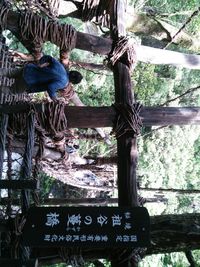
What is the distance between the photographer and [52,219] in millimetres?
2338

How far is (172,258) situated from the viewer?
8172 mm

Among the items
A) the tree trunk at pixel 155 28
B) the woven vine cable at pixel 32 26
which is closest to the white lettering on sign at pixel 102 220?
the woven vine cable at pixel 32 26

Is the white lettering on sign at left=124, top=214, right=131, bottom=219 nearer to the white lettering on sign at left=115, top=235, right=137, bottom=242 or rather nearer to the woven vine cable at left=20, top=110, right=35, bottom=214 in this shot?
the white lettering on sign at left=115, top=235, right=137, bottom=242

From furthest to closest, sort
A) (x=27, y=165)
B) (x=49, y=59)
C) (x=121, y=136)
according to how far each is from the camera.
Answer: (x=49, y=59) < (x=121, y=136) < (x=27, y=165)

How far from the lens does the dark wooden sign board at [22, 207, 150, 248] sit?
2.26m

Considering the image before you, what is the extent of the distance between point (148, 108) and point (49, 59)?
1273 millimetres

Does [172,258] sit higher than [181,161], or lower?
lower

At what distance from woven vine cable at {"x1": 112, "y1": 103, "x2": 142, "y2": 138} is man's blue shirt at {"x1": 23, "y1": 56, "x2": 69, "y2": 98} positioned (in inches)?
37.6

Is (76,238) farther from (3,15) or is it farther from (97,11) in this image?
(97,11)

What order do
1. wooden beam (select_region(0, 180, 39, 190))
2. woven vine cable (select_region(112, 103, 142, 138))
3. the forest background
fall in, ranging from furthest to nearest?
1. the forest background
2. woven vine cable (select_region(112, 103, 142, 138))
3. wooden beam (select_region(0, 180, 39, 190))

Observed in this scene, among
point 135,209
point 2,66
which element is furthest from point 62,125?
point 2,66

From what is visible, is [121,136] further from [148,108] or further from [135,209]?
[135,209]

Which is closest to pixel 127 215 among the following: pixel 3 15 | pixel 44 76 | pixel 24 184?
pixel 24 184

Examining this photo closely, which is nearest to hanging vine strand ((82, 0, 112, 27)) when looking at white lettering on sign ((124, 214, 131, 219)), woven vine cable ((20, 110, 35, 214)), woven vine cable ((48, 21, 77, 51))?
woven vine cable ((48, 21, 77, 51))
